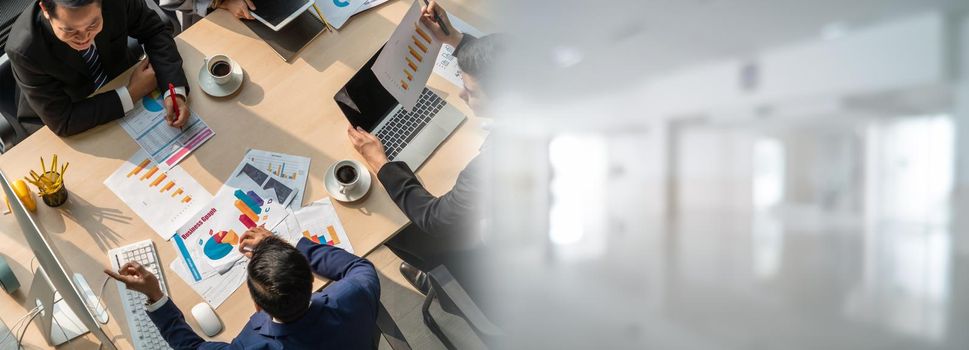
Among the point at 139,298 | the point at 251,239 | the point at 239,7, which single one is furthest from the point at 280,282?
the point at 239,7

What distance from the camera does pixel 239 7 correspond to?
1.65 metres

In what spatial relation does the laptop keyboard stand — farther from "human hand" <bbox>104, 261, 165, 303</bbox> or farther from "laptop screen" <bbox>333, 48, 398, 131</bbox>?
"human hand" <bbox>104, 261, 165, 303</bbox>

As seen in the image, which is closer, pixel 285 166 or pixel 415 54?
pixel 415 54

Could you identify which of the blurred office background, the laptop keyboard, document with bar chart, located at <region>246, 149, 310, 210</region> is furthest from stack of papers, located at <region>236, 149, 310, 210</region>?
the blurred office background

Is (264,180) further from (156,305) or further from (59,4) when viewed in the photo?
(59,4)

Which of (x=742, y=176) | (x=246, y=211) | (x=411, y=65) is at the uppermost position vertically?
(x=742, y=176)

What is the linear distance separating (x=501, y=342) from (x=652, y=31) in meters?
0.12

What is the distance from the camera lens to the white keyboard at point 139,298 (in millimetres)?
1423

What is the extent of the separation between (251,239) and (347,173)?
0.26 meters

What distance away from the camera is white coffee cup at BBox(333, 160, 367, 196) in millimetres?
1497

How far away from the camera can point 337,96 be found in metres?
1.55

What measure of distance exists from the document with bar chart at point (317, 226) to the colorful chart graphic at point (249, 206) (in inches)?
2.4

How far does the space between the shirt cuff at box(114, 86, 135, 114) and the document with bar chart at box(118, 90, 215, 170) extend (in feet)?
0.08

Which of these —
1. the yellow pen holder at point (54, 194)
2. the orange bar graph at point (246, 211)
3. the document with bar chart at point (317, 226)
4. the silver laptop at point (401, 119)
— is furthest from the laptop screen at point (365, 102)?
the yellow pen holder at point (54, 194)
